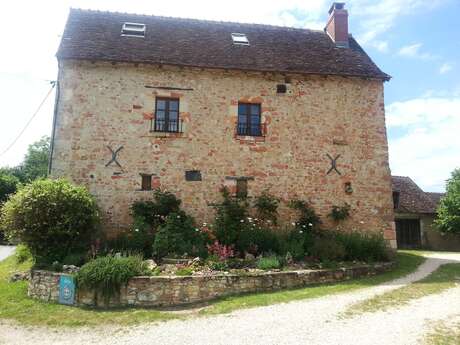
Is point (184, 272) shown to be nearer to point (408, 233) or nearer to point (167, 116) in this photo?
point (167, 116)

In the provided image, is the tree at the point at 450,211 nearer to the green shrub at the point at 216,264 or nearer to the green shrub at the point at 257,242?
the green shrub at the point at 257,242

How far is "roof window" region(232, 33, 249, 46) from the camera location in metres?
14.4

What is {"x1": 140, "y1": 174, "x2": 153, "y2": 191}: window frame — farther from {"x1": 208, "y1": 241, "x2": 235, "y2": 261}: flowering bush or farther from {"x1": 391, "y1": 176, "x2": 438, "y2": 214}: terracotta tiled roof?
{"x1": 391, "y1": 176, "x2": 438, "y2": 214}: terracotta tiled roof

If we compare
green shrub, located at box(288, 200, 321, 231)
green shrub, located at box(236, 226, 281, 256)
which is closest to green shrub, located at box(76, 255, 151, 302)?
green shrub, located at box(236, 226, 281, 256)

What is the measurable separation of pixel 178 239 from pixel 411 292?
5773 mm

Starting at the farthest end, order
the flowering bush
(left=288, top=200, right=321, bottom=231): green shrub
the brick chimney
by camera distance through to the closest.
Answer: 1. the brick chimney
2. (left=288, top=200, right=321, bottom=231): green shrub
3. the flowering bush

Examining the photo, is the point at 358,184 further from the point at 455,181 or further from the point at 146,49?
the point at 455,181

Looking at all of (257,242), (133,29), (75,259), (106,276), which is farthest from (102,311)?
(133,29)

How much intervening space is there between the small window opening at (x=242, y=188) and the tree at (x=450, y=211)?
12867mm

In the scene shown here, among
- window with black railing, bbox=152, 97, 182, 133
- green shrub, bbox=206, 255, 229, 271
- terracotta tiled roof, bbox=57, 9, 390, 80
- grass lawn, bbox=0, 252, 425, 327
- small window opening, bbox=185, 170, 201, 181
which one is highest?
terracotta tiled roof, bbox=57, 9, 390, 80

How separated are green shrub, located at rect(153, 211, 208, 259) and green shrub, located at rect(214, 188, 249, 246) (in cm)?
54

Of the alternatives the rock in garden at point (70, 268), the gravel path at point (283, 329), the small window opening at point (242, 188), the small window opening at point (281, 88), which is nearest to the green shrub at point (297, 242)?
the small window opening at point (242, 188)

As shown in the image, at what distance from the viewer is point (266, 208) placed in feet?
39.2

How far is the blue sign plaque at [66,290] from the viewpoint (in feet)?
26.1
